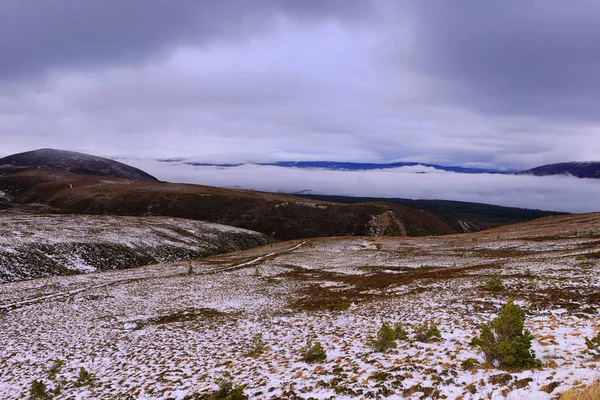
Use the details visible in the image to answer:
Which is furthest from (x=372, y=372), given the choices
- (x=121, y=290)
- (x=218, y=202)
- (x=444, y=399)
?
(x=218, y=202)

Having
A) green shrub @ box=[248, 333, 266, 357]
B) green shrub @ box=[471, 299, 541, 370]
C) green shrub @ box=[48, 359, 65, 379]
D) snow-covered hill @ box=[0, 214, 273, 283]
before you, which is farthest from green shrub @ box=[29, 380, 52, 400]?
snow-covered hill @ box=[0, 214, 273, 283]

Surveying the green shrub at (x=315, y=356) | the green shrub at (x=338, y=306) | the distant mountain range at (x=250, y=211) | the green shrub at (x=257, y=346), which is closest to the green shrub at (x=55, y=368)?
the green shrub at (x=257, y=346)

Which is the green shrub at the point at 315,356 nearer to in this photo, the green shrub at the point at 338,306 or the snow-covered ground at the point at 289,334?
the snow-covered ground at the point at 289,334

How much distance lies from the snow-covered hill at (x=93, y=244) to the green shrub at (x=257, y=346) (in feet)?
140

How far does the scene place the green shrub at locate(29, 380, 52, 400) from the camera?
543 inches

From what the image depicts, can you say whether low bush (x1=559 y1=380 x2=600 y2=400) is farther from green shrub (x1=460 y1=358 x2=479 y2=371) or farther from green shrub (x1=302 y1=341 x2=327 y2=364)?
green shrub (x1=302 y1=341 x2=327 y2=364)

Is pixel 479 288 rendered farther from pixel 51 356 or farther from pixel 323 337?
pixel 51 356

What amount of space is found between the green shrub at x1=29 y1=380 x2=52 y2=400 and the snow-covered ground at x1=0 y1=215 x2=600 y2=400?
0.56 meters

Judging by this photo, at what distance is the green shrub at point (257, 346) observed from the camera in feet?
52.2

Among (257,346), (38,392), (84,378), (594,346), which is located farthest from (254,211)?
(594,346)

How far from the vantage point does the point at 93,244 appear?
60.8m

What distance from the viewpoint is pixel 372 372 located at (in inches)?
446

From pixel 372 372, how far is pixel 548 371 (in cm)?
483

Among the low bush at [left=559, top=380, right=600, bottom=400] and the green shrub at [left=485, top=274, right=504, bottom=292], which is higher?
the low bush at [left=559, top=380, right=600, bottom=400]
